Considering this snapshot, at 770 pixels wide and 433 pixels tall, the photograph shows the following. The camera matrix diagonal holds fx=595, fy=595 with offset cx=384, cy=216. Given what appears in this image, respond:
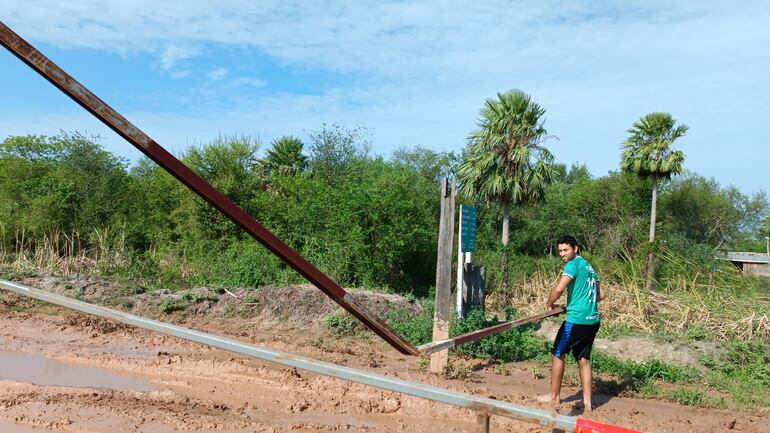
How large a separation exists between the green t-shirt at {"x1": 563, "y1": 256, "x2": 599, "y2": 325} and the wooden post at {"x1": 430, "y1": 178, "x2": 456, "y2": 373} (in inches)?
56.8

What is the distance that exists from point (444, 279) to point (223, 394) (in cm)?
270

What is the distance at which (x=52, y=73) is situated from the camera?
2582 millimetres

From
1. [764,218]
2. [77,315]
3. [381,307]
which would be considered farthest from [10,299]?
[764,218]

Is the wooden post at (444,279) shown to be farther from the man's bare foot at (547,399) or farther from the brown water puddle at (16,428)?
the brown water puddle at (16,428)

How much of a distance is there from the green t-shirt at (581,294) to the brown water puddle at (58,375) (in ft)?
13.8

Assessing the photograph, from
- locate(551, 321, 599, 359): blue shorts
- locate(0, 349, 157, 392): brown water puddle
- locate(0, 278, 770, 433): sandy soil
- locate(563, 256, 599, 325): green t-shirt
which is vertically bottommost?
locate(0, 349, 157, 392): brown water puddle

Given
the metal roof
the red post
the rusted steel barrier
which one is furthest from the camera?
the metal roof

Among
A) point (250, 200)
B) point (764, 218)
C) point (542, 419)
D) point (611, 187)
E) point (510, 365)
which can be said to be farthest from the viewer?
point (764, 218)

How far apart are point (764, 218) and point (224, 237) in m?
45.3

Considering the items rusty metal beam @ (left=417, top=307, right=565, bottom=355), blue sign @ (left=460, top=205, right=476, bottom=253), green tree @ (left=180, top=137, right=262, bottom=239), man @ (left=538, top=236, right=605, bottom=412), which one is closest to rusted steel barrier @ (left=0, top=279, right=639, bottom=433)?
rusty metal beam @ (left=417, top=307, right=565, bottom=355)

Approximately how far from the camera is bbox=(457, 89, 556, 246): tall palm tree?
720 inches

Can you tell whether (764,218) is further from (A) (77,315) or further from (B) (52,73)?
(B) (52,73)

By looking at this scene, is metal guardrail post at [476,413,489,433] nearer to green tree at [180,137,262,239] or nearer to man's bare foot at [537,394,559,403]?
man's bare foot at [537,394,559,403]

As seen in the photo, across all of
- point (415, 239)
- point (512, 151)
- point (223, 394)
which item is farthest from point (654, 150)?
point (223, 394)
